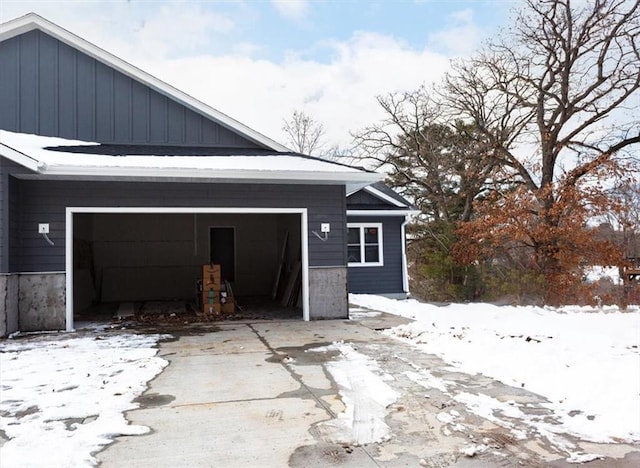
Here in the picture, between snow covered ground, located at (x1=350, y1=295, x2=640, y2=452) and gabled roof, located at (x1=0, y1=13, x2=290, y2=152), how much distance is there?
5.47 metres

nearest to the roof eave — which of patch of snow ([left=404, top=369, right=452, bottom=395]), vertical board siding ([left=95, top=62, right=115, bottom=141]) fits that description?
vertical board siding ([left=95, top=62, right=115, bottom=141])

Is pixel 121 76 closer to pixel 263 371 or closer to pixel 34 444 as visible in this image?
pixel 263 371

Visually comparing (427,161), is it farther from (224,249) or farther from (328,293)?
(328,293)

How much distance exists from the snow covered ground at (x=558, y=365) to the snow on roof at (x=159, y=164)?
10.3 ft

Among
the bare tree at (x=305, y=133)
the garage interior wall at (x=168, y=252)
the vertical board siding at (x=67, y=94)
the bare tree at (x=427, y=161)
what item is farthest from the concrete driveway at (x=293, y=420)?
the bare tree at (x=305, y=133)

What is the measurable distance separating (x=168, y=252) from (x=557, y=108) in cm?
1356

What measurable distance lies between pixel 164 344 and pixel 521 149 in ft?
55.1

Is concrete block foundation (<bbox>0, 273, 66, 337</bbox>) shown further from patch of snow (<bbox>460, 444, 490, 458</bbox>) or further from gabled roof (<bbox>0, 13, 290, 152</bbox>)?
patch of snow (<bbox>460, 444, 490, 458</bbox>)

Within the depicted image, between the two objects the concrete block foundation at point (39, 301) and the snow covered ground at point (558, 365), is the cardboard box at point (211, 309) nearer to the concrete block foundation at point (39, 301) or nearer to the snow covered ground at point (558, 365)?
the concrete block foundation at point (39, 301)

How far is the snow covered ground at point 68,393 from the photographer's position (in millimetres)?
3561

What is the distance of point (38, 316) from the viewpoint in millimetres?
8859

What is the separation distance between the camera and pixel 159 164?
29.9 feet

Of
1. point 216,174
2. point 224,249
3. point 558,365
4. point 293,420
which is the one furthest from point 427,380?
point 224,249

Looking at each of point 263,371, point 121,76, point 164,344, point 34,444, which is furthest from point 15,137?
point 34,444
